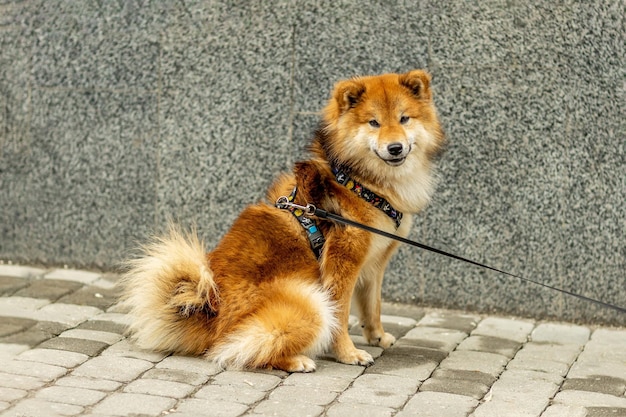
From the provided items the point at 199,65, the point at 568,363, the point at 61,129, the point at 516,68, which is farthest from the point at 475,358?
the point at 61,129

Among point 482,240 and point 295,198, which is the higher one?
point 295,198

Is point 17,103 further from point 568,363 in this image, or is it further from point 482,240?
point 568,363

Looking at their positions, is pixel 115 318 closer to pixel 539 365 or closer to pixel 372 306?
pixel 372 306

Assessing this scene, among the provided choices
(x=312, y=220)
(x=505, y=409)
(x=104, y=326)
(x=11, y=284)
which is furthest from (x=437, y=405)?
(x=11, y=284)

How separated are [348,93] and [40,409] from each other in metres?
2.05

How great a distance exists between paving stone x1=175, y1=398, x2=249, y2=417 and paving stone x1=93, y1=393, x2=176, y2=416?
6 centimetres

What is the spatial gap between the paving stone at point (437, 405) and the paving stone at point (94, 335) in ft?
5.54

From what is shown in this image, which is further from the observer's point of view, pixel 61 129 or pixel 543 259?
pixel 61 129

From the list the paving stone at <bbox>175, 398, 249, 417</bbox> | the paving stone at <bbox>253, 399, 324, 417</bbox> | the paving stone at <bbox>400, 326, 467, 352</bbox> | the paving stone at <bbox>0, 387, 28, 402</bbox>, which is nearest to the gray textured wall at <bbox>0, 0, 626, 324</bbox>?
the paving stone at <bbox>400, 326, 467, 352</bbox>

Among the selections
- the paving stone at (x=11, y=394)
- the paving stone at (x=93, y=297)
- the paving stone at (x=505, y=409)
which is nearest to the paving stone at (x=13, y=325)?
the paving stone at (x=93, y=297)

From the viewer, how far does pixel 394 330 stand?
5496mm

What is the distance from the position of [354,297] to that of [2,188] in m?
3.02

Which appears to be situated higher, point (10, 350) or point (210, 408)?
point (10, 350)

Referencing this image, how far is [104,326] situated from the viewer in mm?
5262
